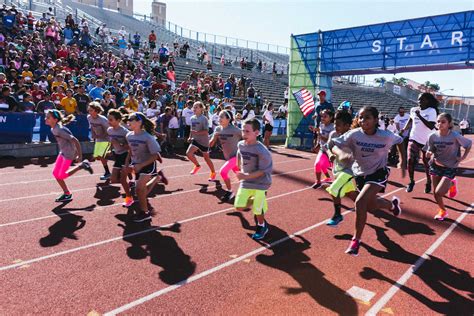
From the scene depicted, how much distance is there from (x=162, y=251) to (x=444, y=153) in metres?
5.30

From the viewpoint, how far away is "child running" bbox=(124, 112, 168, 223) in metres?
6.32

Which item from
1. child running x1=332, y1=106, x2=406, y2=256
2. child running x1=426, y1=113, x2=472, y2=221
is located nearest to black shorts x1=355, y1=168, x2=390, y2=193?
child running x1=332, y1=106, x2=406, y2=256

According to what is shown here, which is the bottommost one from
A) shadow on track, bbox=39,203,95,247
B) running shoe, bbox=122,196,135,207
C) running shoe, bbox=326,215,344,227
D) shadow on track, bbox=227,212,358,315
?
shadow on track, bbox=39,203,95,247

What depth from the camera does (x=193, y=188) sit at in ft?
29.6

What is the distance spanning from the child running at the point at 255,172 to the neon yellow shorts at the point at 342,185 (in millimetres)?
1110

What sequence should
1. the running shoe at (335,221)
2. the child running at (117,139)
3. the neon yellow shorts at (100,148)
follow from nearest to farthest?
the running shoe at (335,221) < the child running at (117,139) < the neon yellow shorts at (100,148)

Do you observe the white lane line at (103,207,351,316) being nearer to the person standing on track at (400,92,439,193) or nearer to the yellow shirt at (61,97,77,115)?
the person standing on track at (400,92,439,193)

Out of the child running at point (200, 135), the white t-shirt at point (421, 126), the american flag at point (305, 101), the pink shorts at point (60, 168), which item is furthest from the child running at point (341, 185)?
the american flag at point (305, 101)

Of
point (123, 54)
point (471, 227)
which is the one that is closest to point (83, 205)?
point (471, 227)

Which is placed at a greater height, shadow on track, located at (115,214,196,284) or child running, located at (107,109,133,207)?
child running, located at (107,109,133,207)

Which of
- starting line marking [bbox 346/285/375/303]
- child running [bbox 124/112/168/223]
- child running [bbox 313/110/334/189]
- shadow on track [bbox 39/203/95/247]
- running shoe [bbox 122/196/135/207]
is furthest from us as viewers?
child running [bbox 313/110/334/189]

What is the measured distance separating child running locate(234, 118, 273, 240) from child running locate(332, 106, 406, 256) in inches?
41.2

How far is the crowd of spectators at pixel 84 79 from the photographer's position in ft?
44.8

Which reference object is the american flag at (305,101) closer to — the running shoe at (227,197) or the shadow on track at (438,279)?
the running shoe at (227,197)
